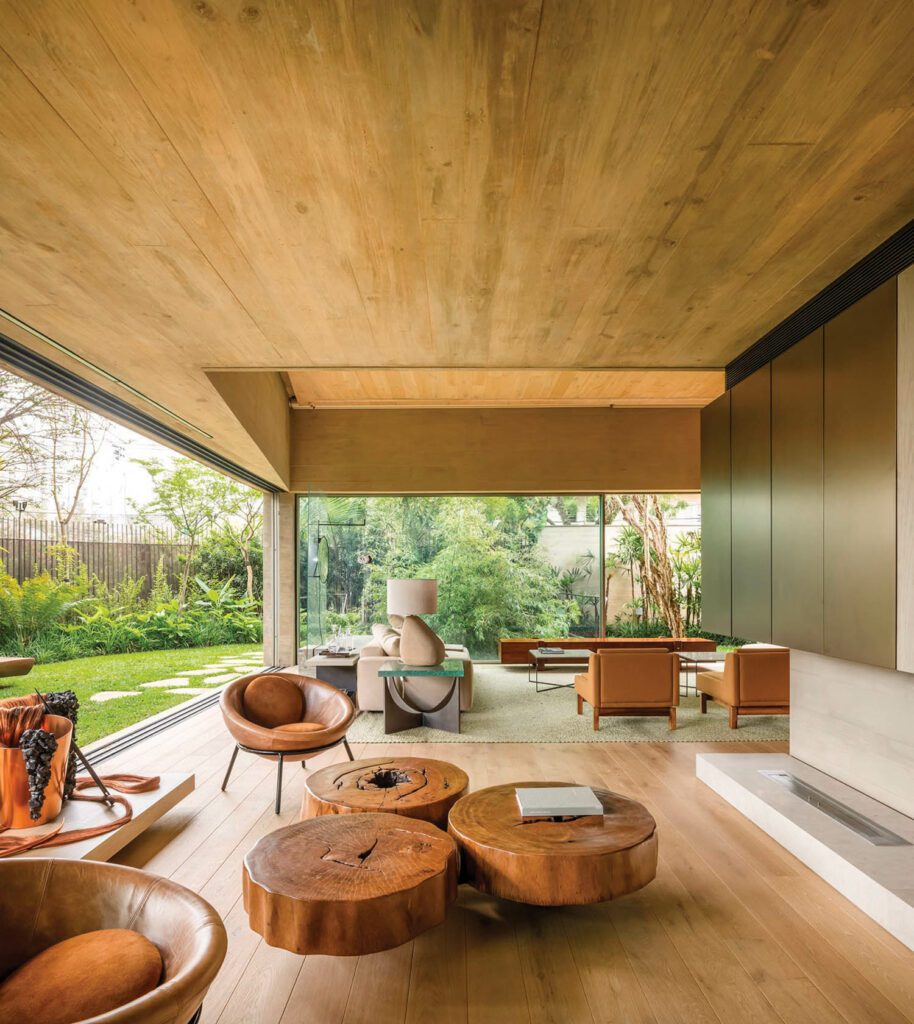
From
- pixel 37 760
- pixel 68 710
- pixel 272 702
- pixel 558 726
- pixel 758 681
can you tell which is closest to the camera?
pixel 37 760

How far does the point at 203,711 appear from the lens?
258 inches

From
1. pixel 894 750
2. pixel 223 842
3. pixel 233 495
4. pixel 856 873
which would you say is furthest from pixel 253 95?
pixel 233 495

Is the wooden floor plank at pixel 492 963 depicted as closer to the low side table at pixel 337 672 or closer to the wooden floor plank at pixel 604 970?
the wooden floor plank at pixel 604 970

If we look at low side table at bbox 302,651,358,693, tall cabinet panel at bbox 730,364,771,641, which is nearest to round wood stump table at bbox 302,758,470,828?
tall cabinet panel at bbox 730,364,771,641

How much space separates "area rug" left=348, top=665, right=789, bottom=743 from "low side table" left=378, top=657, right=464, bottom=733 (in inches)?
3.7

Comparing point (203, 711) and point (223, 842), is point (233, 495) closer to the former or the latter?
point (203, 711)

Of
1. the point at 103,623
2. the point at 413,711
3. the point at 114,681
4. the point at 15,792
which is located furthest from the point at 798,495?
the point at 103,623

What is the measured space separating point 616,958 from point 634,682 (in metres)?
3.53

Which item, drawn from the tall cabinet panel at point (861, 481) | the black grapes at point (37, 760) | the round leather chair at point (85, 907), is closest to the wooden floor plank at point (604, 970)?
the round leather chair at point (85, 907)

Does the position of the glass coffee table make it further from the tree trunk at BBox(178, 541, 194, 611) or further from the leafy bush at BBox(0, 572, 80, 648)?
the tree trunk at BBox(178, 541, 194, 611)

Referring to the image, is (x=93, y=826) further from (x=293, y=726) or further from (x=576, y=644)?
(x=576, y=644)

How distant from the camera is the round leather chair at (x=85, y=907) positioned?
157cm

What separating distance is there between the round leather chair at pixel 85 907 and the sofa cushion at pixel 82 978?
A: 4 centimetres

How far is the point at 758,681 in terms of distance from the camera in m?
5.64
